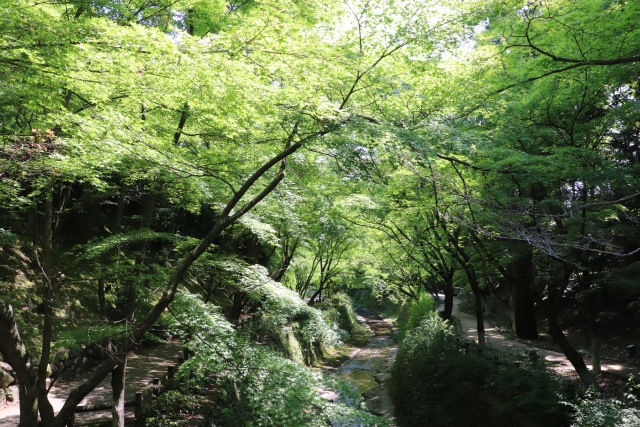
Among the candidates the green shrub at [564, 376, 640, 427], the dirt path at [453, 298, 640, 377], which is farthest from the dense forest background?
the green shrub at [564, 376, 640, 427]

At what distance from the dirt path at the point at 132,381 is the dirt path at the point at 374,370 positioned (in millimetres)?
6779

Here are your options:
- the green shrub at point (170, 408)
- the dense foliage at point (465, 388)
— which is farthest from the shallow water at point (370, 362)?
the green shrub at point (170, 408)

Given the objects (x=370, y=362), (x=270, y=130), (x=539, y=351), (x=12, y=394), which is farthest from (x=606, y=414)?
(x=370, y=362)

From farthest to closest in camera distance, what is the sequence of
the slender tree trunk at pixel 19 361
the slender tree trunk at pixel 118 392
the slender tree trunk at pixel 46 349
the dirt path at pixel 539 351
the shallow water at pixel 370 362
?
1. the shallow water at pixel 370 362
2. the dirt path at pixel 539 351
3. the slender tree trunk at pixel 118 392
4. the slender tree trunk at pixel 46 349
5. the slender tree trunk at pixel 19 361

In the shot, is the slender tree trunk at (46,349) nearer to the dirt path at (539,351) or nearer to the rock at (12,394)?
the rock at (12,394)

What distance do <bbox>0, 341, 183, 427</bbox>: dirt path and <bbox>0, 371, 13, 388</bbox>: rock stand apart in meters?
0.47

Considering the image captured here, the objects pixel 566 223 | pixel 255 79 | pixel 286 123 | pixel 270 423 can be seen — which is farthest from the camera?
pixel 566 223

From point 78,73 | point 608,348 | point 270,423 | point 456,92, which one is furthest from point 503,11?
point 608,348

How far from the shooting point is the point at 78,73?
4.53 meters

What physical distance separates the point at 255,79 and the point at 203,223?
15.1 meters

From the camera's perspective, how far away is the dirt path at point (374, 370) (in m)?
14.1

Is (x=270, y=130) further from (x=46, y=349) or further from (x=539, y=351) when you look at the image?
(x=539, y=351)

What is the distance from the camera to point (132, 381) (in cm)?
1005

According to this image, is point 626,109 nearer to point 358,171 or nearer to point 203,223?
point 358,171
